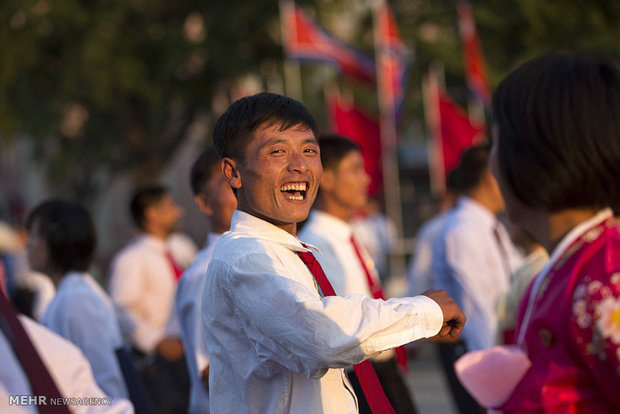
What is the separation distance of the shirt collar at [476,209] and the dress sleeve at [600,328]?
4.12 m

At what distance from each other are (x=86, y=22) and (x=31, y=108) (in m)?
1.91

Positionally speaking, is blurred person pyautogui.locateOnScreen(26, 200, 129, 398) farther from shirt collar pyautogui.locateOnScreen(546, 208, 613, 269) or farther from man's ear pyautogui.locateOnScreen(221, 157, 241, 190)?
shirt collar pyautogui.locateOnScreen(546, 208, 613, 269)

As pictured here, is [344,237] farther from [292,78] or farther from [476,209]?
[292,78]

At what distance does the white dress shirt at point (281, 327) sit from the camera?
7.26 feet

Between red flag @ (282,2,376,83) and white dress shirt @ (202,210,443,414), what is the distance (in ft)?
33.4

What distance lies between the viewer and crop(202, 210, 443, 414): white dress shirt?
7.26 feet

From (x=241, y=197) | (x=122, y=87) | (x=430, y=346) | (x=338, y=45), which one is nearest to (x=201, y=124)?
(x=122, y=87)

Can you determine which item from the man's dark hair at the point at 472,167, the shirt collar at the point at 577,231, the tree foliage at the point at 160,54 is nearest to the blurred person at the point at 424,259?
the man's dark hair at the point at 472,167

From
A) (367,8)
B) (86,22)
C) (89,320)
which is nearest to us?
(89,320)

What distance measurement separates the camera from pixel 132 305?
275 inches

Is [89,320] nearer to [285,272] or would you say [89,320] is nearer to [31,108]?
[285,272]

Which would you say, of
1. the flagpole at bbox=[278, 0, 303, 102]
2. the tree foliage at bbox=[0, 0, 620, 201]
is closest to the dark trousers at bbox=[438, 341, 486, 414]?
the tree foliage at bbox=[0, 0, 620, 201]

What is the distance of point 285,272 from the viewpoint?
7.84 feet

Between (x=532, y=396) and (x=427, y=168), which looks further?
(x=427, y=168)
